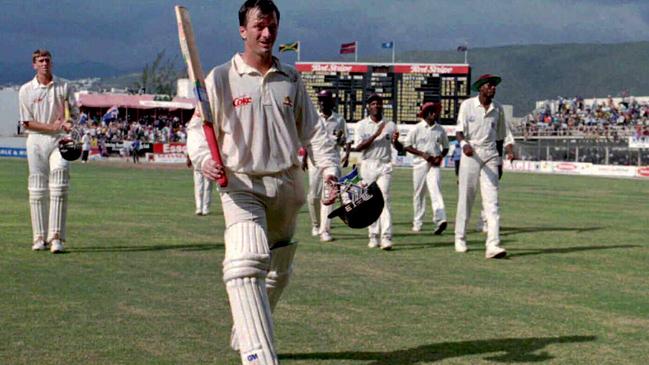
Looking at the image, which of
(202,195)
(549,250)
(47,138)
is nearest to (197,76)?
(47,138)

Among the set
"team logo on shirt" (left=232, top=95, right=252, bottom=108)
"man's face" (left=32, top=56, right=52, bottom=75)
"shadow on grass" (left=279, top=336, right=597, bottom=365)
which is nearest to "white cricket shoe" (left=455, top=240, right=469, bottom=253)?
"man's face" (left=32, top=56, right=52, bottom=75)

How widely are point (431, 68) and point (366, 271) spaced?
45.4 meters

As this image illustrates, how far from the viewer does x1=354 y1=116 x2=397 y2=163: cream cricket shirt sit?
643 inches

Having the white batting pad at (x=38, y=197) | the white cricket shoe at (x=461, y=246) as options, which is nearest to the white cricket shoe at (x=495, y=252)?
the white cricket shoe at (x=461, y=246)

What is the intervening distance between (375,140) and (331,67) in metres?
41.8

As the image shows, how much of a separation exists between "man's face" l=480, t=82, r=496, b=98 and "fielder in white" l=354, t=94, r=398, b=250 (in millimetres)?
2028

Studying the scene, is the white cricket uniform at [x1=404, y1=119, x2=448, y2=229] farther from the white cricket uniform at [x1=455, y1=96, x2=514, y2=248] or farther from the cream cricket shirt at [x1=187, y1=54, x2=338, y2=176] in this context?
the cream cricket shirt at [x1=187, y1=54, x2=338, y2=176]

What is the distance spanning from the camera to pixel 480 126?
14.9 meters

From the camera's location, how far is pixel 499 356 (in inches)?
302

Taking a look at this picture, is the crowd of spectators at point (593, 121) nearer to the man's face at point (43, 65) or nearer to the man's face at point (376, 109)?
the man's face at point (376, 109)

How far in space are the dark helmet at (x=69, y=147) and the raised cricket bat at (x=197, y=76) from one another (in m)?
6.56

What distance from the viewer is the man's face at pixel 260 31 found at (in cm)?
682

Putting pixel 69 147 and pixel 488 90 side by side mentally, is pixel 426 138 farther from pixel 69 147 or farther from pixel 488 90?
pixel 69 147

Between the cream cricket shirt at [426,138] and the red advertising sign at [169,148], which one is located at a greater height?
the cream cricket shirt at [426,138]
